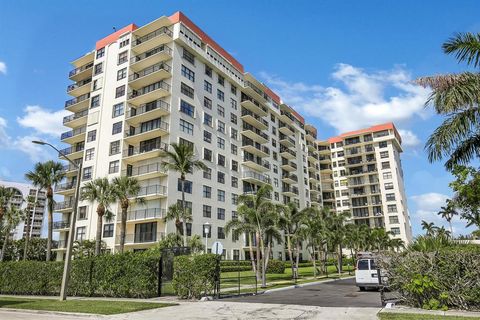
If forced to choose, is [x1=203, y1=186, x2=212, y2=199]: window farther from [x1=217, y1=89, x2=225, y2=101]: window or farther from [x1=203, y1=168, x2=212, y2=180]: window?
[x1=217, y1=89, x2=225, y2=101]: window

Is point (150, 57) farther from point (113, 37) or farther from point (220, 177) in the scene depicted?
point (220, 177)

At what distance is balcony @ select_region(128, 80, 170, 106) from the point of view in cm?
4914

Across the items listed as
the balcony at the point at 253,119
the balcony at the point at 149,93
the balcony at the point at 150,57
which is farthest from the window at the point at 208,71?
the balcony at the point at 253,119

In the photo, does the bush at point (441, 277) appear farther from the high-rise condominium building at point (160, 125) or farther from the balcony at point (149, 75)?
the balcony at point (149, 75)

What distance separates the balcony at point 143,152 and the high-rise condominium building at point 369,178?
→ 6655 cm

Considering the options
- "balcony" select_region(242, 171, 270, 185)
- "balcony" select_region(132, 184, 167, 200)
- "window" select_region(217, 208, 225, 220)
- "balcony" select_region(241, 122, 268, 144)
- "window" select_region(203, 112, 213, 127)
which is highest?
"balcony" select_region(241, 122, 268, 144)

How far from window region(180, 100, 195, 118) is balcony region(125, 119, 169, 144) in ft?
13.2

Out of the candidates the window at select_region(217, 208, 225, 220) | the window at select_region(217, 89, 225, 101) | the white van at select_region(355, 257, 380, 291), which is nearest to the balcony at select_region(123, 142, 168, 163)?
the window at select_region(217, 208, 225, 220)

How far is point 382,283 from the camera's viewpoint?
1569 cm

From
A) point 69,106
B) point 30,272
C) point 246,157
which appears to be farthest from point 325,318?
point 69,106

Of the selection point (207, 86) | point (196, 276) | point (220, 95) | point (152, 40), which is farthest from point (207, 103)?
point (196, 276)

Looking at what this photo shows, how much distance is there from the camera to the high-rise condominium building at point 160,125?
156 feet

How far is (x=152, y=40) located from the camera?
5147 centimetres

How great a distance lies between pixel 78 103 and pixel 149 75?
16189 millimetres
